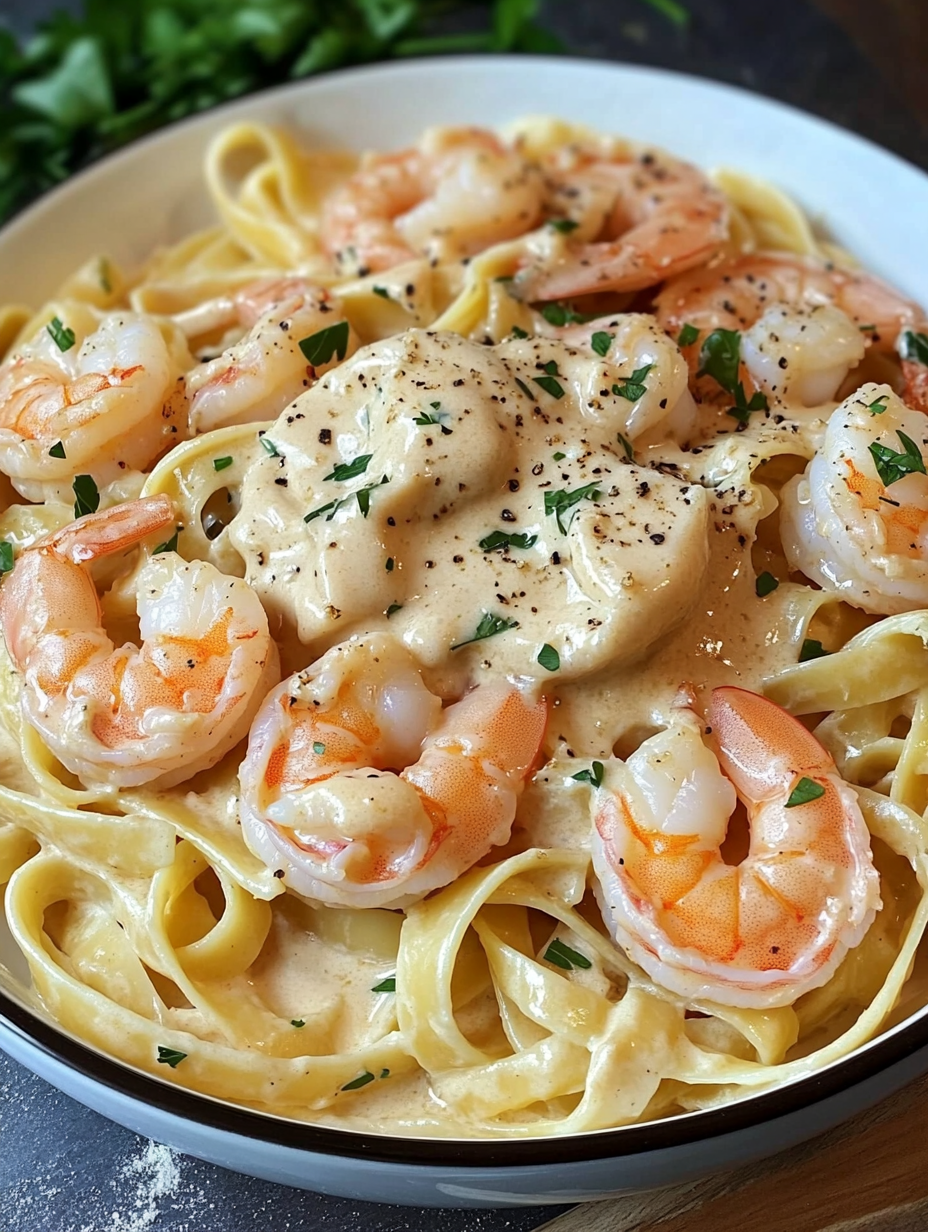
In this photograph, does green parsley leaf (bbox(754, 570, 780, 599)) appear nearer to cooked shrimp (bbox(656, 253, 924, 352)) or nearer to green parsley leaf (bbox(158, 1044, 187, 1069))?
cooked shrimp (bbox(656, 253, 924, 352))

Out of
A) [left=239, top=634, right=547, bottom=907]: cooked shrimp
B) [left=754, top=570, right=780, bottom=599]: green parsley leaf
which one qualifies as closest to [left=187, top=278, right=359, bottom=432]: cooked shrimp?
[left=239, top=634, right=547, bottom=907]: cooked shrimp

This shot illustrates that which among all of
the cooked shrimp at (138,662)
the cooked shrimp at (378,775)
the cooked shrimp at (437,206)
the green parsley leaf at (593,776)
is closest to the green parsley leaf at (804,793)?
the green parsley leaf at (593,776)

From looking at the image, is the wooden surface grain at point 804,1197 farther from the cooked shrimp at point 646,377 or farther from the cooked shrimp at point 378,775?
the cooked shrimp at point 646,377

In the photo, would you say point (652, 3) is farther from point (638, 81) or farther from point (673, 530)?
point (673, 530)

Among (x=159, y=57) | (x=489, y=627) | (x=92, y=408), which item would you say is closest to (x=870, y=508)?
(x=489, y=627)

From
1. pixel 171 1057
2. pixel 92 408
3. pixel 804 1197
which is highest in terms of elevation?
pixel 92 408

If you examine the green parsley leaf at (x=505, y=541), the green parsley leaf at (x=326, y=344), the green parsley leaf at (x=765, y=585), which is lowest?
the green parsley leaf at (x=765, y=585)

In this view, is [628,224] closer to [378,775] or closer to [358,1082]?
[378,775]
